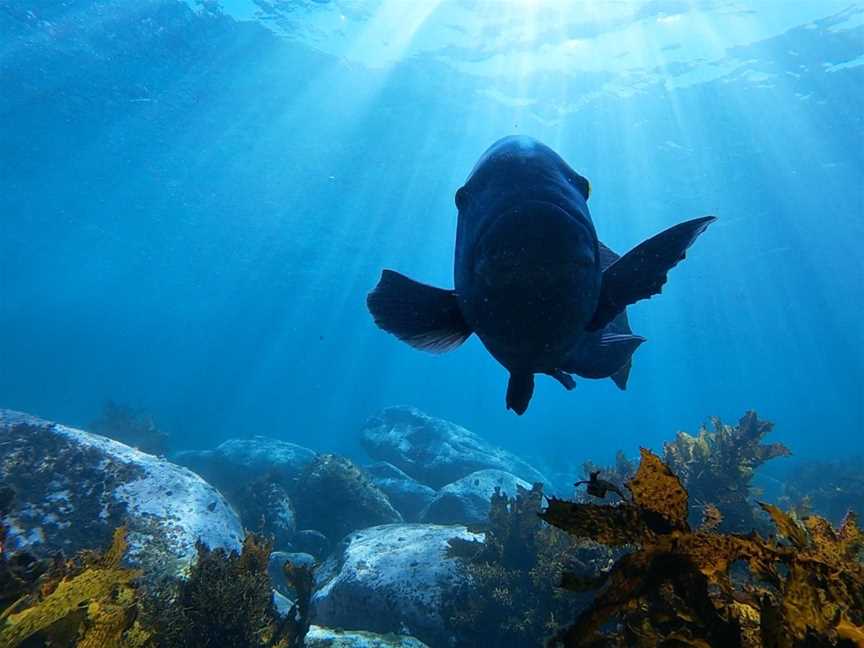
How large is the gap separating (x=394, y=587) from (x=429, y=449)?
1365cm

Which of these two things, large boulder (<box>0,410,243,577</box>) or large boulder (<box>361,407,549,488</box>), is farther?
large boulder (<box>361,407,549,488</box>)

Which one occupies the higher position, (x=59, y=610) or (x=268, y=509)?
(x=59, y=610)

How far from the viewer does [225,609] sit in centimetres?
417

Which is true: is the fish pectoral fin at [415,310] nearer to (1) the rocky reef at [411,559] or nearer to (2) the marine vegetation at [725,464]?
(1) the rocky reef at [411,559]

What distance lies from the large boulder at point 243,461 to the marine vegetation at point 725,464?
11.7m

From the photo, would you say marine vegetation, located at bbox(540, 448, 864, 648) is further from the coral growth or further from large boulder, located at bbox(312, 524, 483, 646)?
large boulder, located at bbox(312, 524, 483, 646)

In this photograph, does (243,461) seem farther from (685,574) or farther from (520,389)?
(685,574)

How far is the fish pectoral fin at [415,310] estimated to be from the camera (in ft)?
8.30

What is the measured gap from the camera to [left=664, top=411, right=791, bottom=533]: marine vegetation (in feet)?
24.9

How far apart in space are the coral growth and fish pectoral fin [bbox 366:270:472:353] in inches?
141

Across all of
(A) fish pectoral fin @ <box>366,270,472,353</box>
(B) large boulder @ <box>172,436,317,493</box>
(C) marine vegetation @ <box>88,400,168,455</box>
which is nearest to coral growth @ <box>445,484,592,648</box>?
(A) fish pectoral fin @ <box>366,270,472,353</box>

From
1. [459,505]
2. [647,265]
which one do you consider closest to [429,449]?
[459,505]

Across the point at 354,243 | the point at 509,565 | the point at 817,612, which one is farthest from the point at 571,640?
the point at 354,243

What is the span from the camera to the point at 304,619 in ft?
16.0
